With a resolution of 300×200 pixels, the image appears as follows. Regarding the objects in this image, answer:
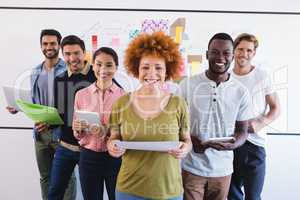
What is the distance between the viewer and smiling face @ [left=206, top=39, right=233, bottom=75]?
82.0 inches

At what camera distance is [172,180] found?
1.78 meters

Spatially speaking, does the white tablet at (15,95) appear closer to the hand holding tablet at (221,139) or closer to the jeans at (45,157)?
the jeans at (45,157)

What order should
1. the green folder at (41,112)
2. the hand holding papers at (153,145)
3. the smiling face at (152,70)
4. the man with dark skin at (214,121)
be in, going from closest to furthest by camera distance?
the hand holding papers at (153,145), the smiling face at (152,70), the man with dark skin at (214,121), the green folder at (41,112)

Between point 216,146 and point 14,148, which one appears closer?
point 216,146

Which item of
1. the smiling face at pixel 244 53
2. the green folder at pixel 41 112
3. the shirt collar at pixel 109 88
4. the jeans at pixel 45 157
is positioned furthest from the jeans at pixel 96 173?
the smiling face at pixel 244 53

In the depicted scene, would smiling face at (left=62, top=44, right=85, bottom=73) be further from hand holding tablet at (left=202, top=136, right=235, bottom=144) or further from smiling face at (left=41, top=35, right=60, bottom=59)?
hand holding tablet at (left=202, top=136, right=235, bottom=144)

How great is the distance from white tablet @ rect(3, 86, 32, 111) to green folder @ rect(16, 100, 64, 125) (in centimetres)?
3

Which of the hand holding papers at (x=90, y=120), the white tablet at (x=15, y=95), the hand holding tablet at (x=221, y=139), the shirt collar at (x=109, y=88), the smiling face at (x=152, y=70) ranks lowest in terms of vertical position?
the hand holding tablet at (x=221, y=139)

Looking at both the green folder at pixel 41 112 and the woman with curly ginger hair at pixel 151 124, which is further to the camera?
the green folder at pixel 41 112

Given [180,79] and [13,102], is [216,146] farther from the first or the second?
[13,102]

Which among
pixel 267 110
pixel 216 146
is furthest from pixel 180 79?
pixel 267 110

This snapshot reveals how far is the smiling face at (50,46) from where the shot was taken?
2.20 metres

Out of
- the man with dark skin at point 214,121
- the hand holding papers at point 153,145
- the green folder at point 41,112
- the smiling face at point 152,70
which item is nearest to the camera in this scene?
the hand holding papers at point 153,145

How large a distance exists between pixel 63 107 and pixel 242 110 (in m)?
1.18
